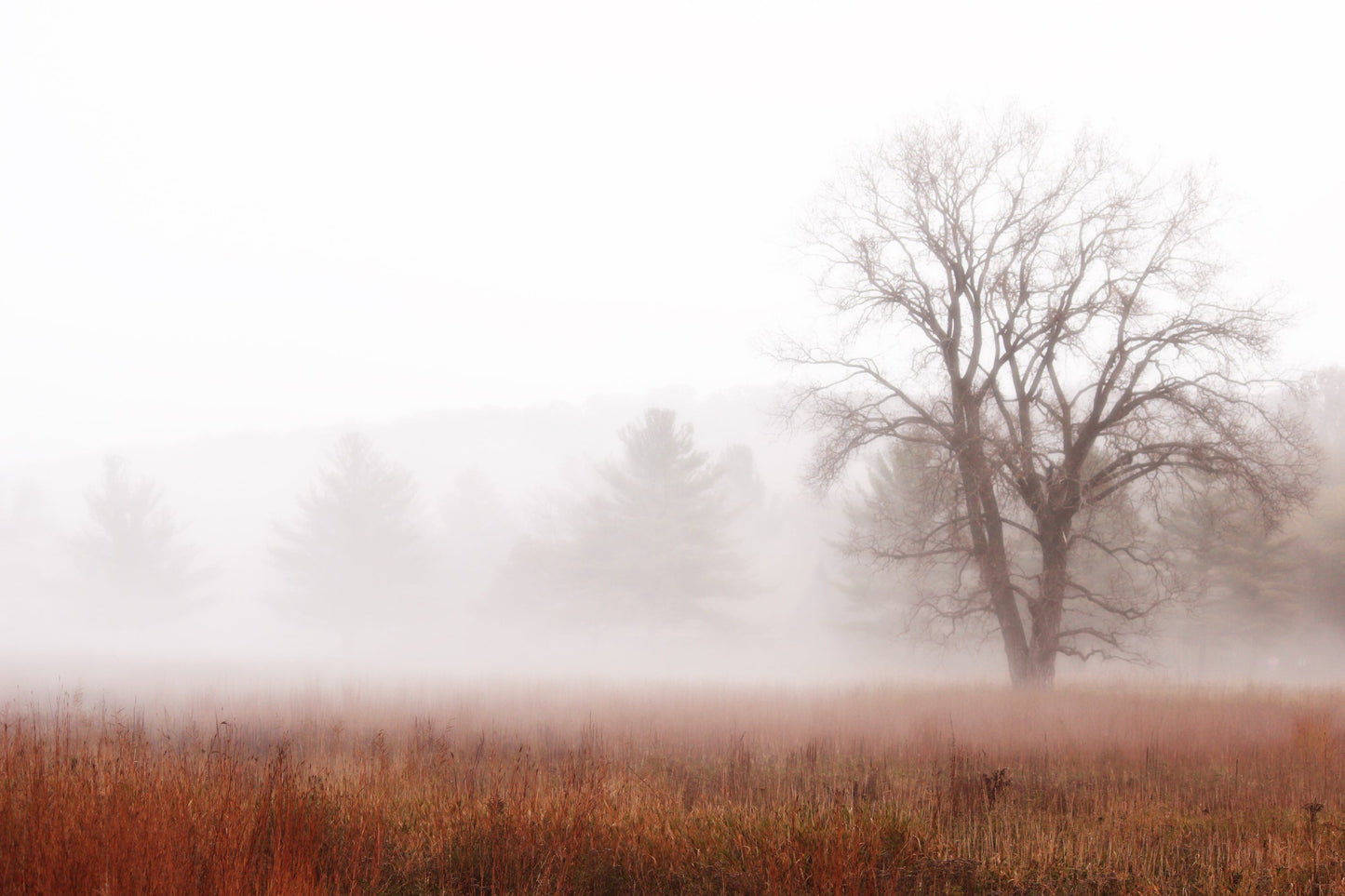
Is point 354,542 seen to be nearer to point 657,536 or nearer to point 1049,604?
point 657,536

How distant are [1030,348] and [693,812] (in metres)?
12.6

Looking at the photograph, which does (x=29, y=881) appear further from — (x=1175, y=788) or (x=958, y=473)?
(x=958, y=473)

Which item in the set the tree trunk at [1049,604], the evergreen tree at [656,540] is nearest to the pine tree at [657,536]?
the evergreen tree at [656,540]

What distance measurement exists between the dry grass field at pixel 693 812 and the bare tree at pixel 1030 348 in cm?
509

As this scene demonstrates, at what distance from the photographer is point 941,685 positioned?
52.7ft

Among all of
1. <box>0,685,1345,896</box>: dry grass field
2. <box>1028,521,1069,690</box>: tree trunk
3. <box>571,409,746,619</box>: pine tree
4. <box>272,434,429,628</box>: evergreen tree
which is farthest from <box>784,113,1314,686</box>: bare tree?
<box>272,434,429,628</box>: evergreen tree

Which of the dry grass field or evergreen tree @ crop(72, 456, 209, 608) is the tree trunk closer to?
the dry grass field

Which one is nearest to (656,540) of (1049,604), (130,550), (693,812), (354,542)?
(354,542)

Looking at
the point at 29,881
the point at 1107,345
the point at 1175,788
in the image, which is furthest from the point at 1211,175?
the point at 29,881

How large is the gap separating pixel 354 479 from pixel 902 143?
29656mm

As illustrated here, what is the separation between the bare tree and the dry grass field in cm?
509

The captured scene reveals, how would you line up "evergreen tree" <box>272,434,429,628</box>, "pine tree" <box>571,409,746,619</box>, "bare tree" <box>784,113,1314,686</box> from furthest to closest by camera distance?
"evergreen tree" <box>272,434,429,628</box> < "pine tree" <box>571,409,746,619</box> < "bare tree" <box>784,113,1314,686</box>

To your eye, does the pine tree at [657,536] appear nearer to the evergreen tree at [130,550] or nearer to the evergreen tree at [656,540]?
the evergreen tree at [656,540]

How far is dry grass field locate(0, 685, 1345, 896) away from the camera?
3.60 m
